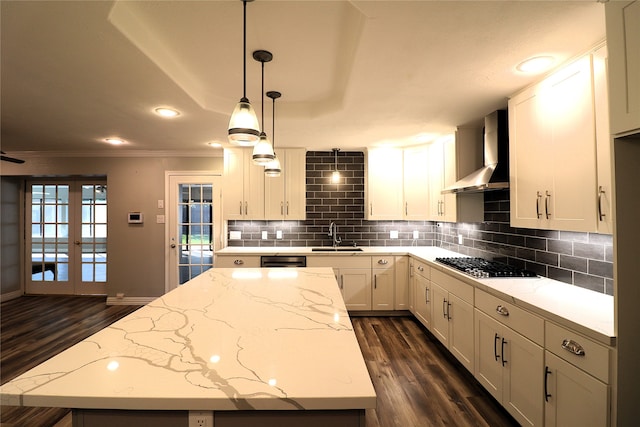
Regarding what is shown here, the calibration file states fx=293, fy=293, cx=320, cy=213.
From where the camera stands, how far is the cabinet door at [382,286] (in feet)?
12.8

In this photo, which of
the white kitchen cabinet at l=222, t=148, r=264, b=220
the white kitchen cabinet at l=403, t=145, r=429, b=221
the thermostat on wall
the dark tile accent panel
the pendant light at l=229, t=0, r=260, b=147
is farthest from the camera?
the thermostat on wall

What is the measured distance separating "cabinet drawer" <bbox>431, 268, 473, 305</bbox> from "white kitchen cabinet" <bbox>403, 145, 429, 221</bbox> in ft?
3.75

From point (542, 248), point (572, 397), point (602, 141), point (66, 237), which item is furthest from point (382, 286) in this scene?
point (66, 237)

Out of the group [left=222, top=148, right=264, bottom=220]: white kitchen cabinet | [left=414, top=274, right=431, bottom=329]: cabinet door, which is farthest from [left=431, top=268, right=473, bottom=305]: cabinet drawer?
[left=222, top=148, right=264, bottom=220]: white kitchen cabinet

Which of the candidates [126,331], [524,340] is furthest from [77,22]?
[524,340]

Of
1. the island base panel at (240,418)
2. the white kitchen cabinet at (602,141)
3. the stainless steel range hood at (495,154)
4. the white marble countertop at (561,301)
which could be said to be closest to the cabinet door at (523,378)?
the white marble countertop at (561,301)

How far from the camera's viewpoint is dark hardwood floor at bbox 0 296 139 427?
6.96 feet

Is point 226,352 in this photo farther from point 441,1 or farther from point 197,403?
point 441,1

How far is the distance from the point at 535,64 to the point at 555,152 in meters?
0.57

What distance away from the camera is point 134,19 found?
1637mm

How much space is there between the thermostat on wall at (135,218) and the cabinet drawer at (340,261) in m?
2.73

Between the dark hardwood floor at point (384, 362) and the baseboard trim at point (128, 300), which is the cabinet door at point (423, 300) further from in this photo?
the baseboard trim at point (128, 300)

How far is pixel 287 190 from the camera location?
4.20m

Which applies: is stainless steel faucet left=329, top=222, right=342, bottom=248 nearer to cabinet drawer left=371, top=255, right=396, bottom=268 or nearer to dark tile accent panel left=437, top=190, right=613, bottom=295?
cabinet drawer left=371, top=255, right=396, bottom=268
